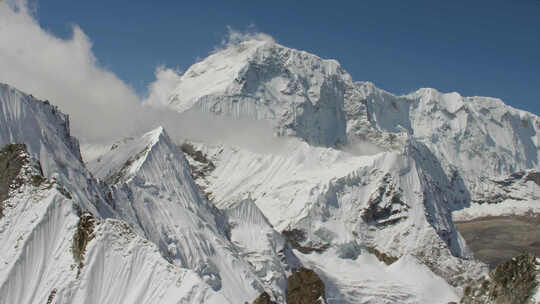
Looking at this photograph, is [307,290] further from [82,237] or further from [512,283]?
[512,283]

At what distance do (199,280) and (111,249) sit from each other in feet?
33.7

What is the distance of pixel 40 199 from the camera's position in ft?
209

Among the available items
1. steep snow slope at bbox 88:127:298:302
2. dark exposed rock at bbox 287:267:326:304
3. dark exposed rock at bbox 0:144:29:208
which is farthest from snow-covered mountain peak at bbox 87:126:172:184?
dark exposed rock at bbox 0:144:29:208

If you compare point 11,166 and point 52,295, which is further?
point 11,166

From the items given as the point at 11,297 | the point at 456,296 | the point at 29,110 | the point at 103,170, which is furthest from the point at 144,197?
the point at 456,296

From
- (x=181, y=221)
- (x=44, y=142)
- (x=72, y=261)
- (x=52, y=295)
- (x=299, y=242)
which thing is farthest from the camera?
(x=299, y=242)

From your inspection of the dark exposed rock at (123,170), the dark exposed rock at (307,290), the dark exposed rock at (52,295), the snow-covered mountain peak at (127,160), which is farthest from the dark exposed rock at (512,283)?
the dark exposed rock at (123,170)

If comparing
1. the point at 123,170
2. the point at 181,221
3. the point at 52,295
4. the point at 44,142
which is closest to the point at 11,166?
the point at 52,295

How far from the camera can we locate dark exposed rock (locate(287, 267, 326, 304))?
8262cm

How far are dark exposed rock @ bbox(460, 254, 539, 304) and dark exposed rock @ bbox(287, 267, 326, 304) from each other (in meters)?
45.6

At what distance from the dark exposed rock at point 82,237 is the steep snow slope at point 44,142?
10535 mm

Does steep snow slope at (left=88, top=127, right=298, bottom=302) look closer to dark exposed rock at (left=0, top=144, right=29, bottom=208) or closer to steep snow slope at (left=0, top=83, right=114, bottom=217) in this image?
steep snow slope at (left=0, top=83, right=114, bottom=217)

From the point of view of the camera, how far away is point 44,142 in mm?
85000

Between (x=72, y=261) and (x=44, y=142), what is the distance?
30425mm
